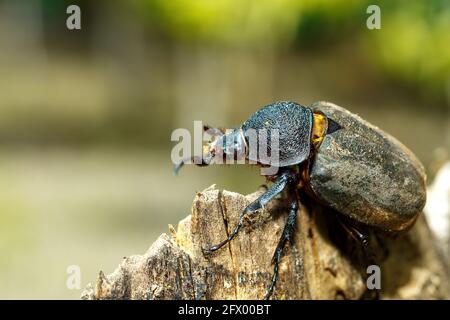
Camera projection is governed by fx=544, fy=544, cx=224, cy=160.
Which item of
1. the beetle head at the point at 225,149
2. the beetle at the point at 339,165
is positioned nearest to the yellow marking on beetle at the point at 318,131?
the beetle at the point at 339,165

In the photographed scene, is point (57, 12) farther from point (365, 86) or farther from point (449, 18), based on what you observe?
point (449, 18)

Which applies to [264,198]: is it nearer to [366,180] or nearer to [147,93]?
[366,180]

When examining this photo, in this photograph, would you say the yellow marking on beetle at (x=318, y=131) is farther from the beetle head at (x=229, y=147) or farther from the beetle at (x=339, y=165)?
the beetle head at (x=229, y=147)
